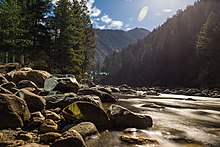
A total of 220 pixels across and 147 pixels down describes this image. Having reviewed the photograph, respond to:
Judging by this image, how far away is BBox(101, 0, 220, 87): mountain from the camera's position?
57.3 meters

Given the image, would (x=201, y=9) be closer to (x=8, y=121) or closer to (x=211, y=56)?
(x=211, y=56)

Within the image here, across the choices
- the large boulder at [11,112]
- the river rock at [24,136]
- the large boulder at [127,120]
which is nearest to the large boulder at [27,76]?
the large boulder at [11,112]

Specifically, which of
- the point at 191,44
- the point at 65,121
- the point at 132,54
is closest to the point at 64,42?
the point at 65,121

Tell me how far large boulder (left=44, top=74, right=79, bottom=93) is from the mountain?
42.3 metres

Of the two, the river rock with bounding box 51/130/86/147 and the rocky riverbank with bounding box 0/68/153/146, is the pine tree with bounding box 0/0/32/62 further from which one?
the river rock with bounding box 51/130/86/147

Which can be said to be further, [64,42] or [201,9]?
[201,9]

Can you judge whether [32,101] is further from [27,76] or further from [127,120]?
[27,76]

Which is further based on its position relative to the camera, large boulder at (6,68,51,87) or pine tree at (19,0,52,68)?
pine tree at (19,0,52,68)

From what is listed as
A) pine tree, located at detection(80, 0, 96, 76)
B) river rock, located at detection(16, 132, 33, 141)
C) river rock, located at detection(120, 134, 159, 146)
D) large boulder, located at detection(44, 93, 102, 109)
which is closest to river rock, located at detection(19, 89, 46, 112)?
large boulder, located at detection(44, 93, 102, 109)

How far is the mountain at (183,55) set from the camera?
57344 mm

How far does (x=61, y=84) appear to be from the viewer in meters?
17.6

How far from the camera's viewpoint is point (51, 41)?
117ft

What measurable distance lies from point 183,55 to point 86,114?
270ft

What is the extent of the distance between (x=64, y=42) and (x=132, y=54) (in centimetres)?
9973
